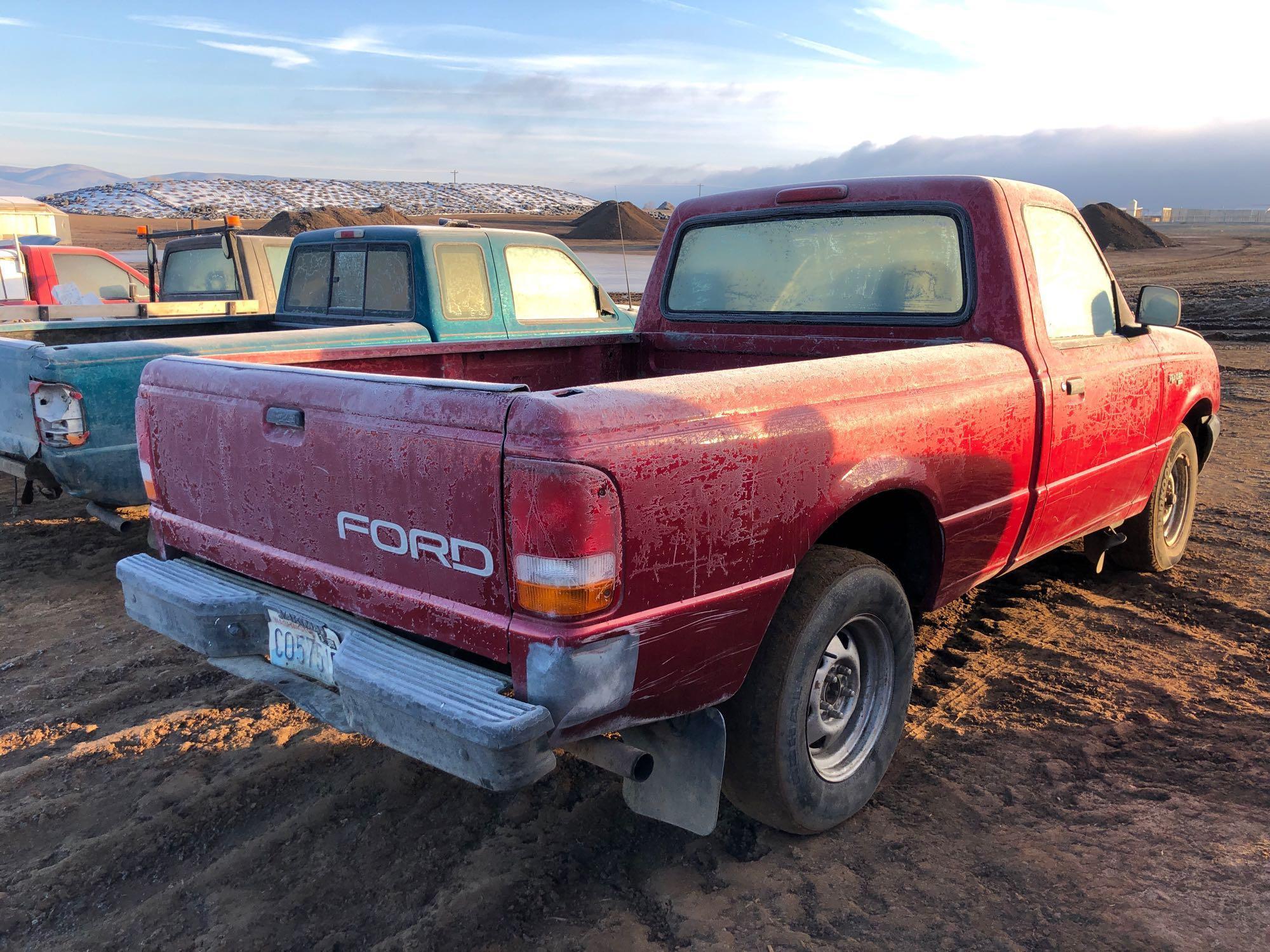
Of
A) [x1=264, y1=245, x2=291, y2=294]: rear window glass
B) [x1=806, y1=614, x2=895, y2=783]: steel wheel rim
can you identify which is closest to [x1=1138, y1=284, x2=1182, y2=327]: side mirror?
[x1=806, y1=614, x2=895, y2=783]: steel wheel rim

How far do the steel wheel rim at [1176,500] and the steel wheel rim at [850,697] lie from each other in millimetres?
2879

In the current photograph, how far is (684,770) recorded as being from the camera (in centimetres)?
253

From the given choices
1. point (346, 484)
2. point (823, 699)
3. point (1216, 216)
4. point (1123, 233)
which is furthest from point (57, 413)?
point (1216, 216)

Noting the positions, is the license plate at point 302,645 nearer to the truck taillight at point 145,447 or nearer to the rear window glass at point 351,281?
the truck taillight at point 145,447

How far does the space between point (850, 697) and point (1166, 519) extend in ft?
10.4

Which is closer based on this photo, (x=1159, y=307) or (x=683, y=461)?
(x=683, y=461)

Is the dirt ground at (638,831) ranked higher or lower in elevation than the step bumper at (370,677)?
lower

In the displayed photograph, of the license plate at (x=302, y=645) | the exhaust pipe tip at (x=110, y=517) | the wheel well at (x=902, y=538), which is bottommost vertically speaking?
the exhaust pipe tip at (x=110, y=517)

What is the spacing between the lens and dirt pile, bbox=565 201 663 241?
3966cm

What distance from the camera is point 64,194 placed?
5569 cm

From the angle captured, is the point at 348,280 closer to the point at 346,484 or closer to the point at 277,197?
the point at 346,484

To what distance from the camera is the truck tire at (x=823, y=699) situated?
2.58 m

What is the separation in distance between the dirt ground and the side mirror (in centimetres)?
146

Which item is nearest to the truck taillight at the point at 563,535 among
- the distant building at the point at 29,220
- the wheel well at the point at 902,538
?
the wheel well at the point at 902,538
